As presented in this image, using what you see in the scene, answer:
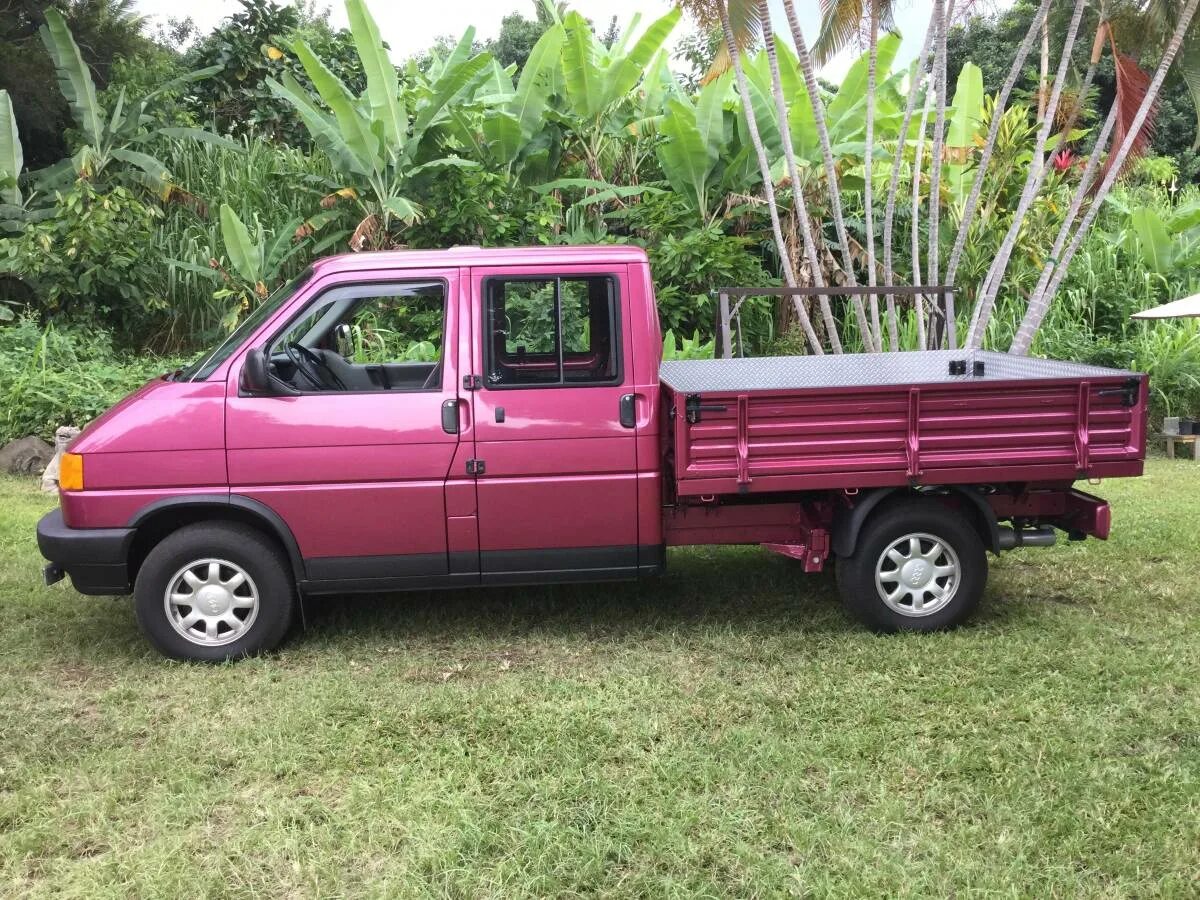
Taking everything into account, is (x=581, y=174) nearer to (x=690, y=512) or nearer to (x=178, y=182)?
(x=178, y=182)

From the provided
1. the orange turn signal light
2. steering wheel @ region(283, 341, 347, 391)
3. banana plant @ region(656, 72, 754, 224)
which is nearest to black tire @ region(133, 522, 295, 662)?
the orange turn signal light

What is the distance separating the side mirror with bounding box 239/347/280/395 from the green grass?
1.34 meters

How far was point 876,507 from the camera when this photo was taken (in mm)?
5086

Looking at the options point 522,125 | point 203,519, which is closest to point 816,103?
point 522,125

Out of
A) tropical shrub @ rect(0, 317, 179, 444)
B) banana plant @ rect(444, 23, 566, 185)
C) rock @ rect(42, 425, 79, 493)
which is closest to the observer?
rock @ rect(42, 425, 79, 493)

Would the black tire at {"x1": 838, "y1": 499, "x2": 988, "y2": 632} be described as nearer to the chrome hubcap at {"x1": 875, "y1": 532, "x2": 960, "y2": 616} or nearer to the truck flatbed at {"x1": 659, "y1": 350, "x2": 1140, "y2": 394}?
the chrome hubcap at {"x1": 875, "y1": 532, "x2": 960, "y2": 616}

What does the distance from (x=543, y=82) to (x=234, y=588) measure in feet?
27.9

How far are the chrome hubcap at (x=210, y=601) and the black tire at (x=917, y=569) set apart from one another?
119 inches

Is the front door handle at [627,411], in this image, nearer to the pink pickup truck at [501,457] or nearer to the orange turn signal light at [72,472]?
the pink pickup truck at [501,457]

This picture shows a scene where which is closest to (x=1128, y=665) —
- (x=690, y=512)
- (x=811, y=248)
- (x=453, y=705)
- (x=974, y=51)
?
(x=690, y=512)

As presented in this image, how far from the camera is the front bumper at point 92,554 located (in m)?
4.72

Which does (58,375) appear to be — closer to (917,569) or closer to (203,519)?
(203,519)

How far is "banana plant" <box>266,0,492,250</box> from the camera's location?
10.8 metres

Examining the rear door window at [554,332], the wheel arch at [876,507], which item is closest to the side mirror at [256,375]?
the rear door window at [554,332]
